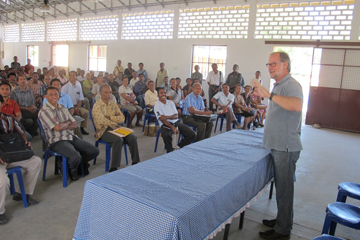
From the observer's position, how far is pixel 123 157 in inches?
170

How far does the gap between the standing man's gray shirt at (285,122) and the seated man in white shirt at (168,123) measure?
2.19 metres

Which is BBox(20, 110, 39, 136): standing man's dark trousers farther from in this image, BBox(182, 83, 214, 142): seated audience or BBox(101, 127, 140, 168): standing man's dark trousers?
BBox(182, 83, 214, 142): seated audience

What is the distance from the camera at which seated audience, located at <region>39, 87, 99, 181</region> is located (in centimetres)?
316

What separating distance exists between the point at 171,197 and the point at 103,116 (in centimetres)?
250

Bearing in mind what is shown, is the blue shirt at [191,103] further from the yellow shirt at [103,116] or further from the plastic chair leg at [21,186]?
the plastic chair leg at [21,186]

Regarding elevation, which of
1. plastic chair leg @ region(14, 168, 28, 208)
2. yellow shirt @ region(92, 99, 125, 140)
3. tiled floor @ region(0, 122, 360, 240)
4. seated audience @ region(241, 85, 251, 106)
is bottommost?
tiled floor @ region(0, 122, 360, 240)

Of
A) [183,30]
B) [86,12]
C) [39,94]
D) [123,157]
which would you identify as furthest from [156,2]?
[123,157]

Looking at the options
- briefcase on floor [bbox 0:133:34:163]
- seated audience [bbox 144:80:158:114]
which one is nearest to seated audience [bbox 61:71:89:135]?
seated audience [bbox 144:80:158:114]

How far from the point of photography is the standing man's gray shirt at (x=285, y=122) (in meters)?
2.18

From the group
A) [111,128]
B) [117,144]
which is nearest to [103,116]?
[111,128]

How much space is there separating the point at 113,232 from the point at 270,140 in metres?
1.42

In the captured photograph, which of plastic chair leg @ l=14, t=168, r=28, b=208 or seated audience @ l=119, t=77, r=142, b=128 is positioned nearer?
plastic chair leg @ l=14, t=168, r=28, b=208

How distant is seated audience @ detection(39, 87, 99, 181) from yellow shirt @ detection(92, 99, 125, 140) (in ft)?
1.25

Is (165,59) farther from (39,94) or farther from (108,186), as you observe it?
(108,186)
